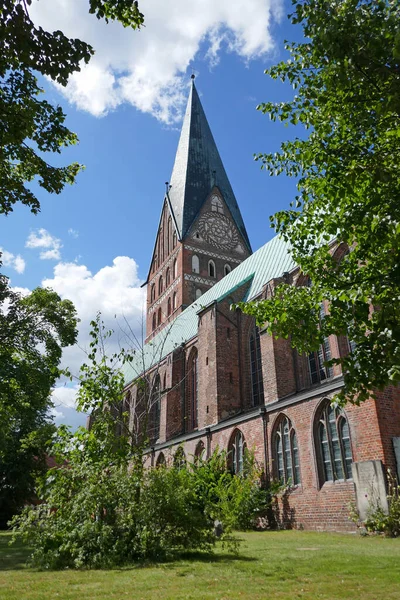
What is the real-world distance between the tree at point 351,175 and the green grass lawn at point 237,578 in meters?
2.50

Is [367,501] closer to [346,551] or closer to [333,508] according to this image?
[333,508]

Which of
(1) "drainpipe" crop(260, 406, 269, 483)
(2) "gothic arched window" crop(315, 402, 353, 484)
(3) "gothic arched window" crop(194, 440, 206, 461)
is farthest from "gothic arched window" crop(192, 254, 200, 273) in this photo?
(2) "gothic arched window" crop(315, 402, 353, 484)

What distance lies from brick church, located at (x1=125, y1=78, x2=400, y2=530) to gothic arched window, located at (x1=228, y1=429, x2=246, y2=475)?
4 centimetres

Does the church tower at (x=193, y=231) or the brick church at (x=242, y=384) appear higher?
the church tower at (x=193, y=231)

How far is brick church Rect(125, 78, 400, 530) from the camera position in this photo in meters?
14.4

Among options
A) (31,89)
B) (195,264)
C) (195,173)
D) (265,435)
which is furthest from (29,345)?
(195,173)

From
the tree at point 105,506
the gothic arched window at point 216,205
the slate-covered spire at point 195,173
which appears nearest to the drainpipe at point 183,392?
the slate-covered spire at point 195,173

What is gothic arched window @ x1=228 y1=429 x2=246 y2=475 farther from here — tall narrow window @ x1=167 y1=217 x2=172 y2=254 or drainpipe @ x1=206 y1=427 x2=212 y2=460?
tall narrow window @ x1=167 y1=217 x2=172 y2=254

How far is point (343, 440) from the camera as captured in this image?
1505cm

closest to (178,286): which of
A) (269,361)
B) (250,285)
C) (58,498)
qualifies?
(250,285)

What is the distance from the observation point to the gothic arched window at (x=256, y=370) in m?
24.0

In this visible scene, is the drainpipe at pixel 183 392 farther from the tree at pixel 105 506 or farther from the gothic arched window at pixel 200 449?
the tree at pixel 105 506

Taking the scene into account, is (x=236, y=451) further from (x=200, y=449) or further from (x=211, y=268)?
(x=211, y=268)

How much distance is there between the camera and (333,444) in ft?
50.6
